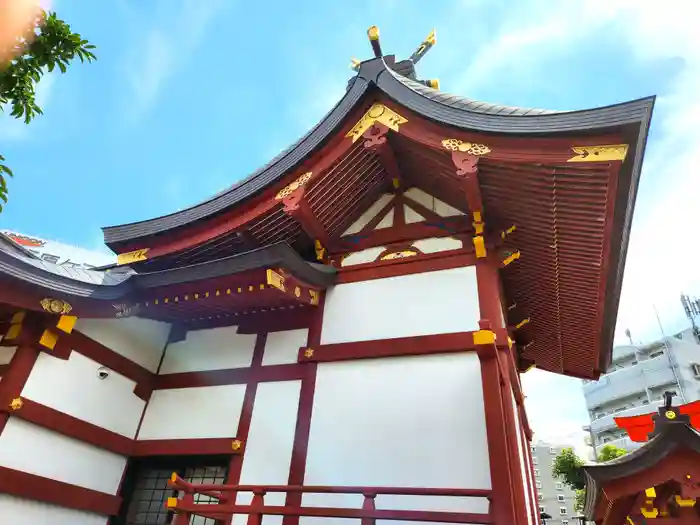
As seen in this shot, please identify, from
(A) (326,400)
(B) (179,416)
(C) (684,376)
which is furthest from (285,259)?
(C) (684,376)

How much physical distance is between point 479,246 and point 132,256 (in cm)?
553

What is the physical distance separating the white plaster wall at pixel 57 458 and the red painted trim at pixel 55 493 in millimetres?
79

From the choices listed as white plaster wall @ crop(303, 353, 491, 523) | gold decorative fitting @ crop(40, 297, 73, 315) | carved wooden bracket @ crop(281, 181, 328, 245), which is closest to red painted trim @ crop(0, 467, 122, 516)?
gold decorative fitting @ crop(40, 297, 73, 315)

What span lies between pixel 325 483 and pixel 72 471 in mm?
3427

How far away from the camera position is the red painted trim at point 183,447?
6422 mm

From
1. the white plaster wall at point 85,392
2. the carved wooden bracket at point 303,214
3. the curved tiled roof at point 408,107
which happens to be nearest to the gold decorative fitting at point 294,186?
the carved wooden bracket at point 303,214

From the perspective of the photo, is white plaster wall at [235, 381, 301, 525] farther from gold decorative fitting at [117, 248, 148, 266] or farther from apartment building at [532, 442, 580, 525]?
apartment building at [532, 442, 580, 525]

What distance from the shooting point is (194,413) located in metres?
6.97

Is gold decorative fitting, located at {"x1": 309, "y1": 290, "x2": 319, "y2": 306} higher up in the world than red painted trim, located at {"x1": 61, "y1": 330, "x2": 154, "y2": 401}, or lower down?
higher up

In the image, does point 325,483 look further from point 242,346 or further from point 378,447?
point 242,346

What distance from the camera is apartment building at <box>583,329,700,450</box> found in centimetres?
4444

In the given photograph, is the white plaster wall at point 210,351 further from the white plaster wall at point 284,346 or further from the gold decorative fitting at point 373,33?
the gold decorative fitting at point 373,33

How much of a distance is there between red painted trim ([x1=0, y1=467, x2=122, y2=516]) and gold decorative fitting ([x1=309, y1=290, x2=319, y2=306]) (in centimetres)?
390

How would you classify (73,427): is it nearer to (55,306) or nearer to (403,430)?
(55,306)
